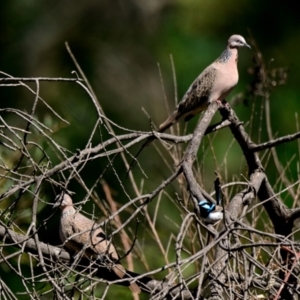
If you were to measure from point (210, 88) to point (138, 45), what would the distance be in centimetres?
474

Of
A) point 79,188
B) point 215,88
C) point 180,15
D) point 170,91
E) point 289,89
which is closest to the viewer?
point 215,88

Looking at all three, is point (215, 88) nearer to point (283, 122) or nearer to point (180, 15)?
point (283, 122)

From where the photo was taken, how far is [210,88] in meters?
3.97

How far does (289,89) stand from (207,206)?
528 centimetres

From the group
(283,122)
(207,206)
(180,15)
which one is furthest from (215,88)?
(180,15)

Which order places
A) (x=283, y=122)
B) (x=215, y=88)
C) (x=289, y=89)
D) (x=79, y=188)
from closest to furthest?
(x=215, y=88) < (x=79, y=188) < (x=283, y=122) < (x=289, y=89)

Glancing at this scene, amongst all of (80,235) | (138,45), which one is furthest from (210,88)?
(138,45)

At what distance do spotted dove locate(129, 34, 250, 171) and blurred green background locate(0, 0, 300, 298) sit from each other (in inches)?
110

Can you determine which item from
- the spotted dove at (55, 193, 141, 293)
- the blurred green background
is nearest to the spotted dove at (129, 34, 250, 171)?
the spotted dove at (55, 193, 141, 293)

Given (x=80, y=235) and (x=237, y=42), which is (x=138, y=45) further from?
(x=80, y=235)

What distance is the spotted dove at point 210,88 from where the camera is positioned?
3.95 m

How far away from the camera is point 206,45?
8.27m

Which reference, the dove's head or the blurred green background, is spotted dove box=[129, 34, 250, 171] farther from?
the blurred green background

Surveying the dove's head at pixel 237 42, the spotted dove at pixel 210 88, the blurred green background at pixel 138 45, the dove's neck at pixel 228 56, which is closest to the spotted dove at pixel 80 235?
the spotted dove at pixel 210 88
